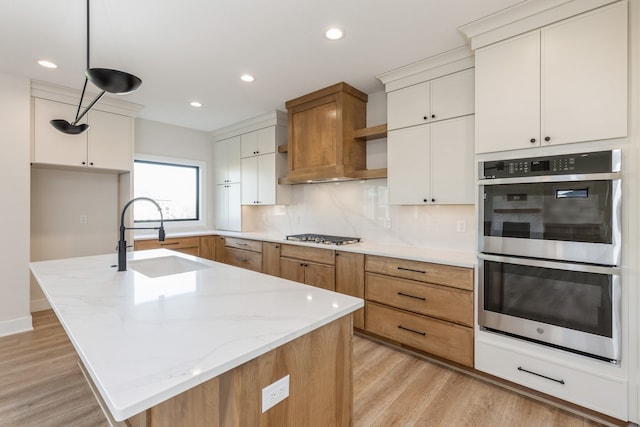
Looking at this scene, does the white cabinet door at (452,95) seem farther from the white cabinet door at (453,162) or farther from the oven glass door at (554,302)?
the oven glass door at (554,302)

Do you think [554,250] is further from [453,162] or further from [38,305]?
[38,305]

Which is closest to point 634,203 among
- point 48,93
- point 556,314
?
point 556,314

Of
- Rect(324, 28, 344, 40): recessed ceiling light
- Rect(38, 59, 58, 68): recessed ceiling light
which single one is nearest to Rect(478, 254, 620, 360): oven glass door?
Rect(324, 28, 344, 40): recessed ceiling light

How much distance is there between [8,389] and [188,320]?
2142 mm

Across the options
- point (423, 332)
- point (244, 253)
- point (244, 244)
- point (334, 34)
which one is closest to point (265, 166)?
point (244, 244)

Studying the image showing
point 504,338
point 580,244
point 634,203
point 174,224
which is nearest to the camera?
point 634,203

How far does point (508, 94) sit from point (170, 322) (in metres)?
2.39

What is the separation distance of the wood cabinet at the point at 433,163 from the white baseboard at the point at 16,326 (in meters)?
3.90

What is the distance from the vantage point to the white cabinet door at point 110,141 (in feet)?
11.5

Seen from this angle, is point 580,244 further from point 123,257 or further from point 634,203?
point 123,257

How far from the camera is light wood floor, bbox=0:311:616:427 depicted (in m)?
1.82

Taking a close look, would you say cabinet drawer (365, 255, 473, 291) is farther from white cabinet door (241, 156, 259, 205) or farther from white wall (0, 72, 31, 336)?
white wall (0, 72, 31, 336)

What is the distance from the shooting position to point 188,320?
3.58 feet

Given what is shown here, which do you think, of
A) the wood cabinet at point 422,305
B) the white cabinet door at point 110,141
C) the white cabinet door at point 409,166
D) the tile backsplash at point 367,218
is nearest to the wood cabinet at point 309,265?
the wood cabinet at point 422,305
